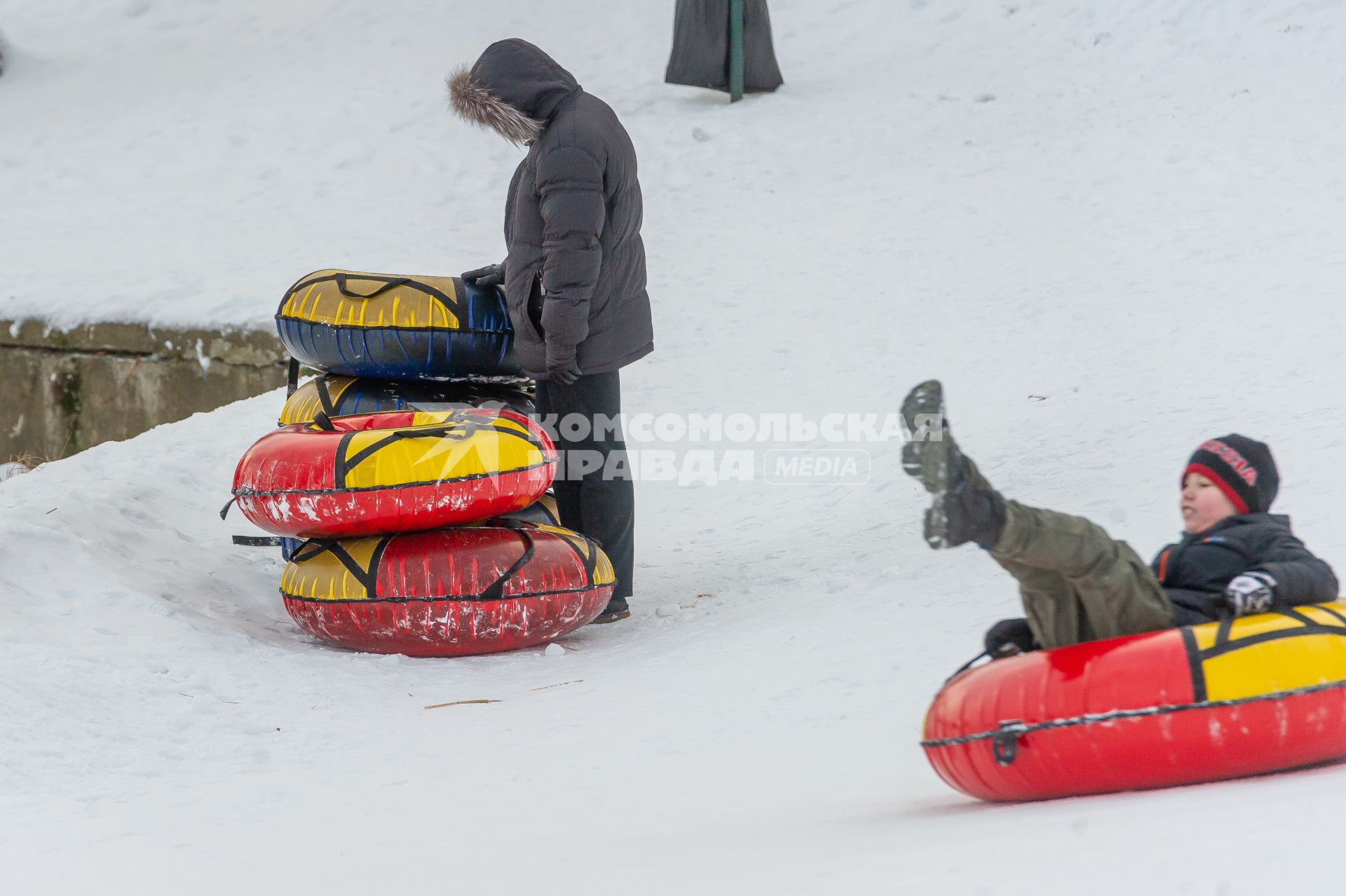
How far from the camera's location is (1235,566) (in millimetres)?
2521

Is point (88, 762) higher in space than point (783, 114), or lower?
lower

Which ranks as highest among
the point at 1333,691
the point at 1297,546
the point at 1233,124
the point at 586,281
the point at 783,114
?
the point at 783,114

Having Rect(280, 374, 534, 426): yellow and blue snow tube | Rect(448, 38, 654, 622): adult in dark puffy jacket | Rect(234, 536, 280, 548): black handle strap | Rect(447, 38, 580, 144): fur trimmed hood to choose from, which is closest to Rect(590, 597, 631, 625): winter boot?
Rect(448, 38, 654, 622): adult in dark puffy jacket

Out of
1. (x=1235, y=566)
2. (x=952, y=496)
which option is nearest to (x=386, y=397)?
(x=952, y=496)

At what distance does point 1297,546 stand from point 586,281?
2199mm

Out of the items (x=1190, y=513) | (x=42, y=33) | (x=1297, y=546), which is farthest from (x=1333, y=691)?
(x=42, y=33)

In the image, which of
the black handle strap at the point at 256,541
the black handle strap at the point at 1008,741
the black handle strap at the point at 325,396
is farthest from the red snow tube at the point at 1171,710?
the black handle strap at the point at 256,541

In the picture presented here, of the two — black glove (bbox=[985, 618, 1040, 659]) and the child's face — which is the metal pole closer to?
the child's face

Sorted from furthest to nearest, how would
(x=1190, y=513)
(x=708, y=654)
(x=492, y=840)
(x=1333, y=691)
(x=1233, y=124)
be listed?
(x=1233, y=124) < (x=708, y=654) < (x=1190, y=513) < (x=492, y=840) < (x=1333, y=691)

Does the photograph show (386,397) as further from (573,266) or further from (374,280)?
(573,266)

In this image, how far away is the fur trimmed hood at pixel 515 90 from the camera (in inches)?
155

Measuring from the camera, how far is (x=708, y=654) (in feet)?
12.4

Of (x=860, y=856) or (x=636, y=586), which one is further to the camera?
(x=636, y=586)

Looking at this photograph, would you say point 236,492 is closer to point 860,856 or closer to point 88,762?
point 88,762
